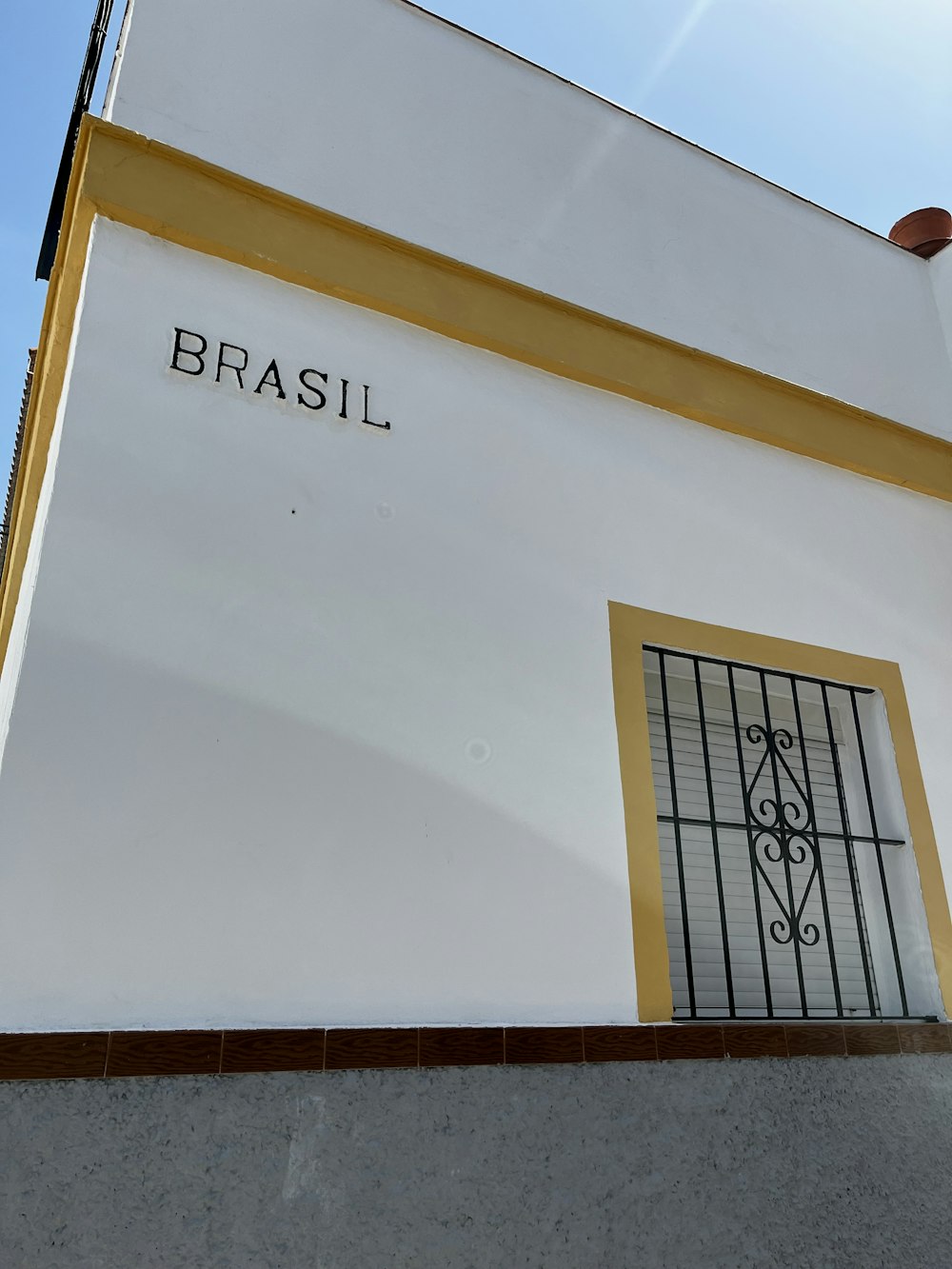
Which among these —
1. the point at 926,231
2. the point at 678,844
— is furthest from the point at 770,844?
the point at 926,231

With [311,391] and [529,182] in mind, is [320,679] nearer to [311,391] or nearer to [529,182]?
[311,391]

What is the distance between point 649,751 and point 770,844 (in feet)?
2.13

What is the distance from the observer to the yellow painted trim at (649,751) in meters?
3.13

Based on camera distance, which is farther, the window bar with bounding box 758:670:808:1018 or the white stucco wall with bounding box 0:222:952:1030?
the window bar with bounding box 758:670:808:1018

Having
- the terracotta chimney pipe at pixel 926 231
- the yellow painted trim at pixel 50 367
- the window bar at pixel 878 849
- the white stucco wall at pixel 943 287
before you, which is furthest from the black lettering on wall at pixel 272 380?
the terracotta chimney pipe at pixel 926 231

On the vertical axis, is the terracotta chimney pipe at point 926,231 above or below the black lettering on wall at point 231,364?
above

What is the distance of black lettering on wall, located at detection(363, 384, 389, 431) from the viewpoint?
129 inches

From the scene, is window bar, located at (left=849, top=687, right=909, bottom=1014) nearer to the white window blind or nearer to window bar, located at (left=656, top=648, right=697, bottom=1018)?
the white window blind

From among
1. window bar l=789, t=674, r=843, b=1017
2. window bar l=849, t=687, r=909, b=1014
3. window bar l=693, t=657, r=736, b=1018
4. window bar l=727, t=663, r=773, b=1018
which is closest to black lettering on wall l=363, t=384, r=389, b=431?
window bar l=693, t=657, r=736, b=1018

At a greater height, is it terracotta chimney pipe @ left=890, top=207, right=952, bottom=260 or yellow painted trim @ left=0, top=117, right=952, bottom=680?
terracotta chimney pipe @ left=890, top=207, right=952, bottom=260

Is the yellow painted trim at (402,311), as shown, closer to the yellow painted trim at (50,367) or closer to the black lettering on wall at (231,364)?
the yellow painted trim at (50,367)

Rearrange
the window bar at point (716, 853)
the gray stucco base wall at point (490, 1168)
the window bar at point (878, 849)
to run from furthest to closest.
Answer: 1. the window bar at point (878, 849)
2. the window bar at point (716, 853)
3. the gray stucco base wall at point (490, 1168)

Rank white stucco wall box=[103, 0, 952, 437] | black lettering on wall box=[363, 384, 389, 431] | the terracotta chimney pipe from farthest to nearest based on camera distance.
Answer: the terracotta chimney pipe → white stucco wall box=[103, 0, 952, 437] → black lettering on wall box=[363, 384, 389, 431]

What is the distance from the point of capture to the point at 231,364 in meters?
3.12
